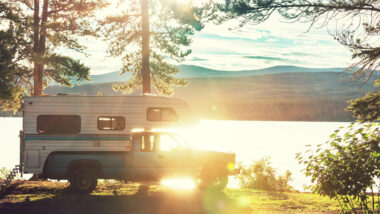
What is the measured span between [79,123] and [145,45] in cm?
770

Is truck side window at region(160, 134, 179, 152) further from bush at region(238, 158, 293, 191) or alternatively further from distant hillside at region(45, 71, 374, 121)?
distant hillside at region(45, 71, 374, 121)

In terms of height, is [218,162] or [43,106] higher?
[43,106]

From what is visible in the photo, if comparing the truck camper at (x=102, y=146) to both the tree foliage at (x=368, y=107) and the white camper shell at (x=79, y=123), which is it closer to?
the white camper shell at (x=79, y=123)

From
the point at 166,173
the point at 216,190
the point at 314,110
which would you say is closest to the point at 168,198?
the point at 166,173

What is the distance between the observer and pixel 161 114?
15.3 m

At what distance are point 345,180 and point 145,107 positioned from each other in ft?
26.8

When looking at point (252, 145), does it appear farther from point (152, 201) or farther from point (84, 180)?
point (152, 201)

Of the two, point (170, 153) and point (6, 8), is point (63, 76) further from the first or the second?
point (170, 153)

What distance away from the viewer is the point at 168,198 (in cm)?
1321

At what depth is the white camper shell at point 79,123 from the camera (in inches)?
568

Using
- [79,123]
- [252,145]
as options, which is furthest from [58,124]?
[252,145]

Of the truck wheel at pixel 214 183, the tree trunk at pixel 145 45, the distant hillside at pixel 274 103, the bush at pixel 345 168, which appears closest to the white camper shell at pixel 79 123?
the truck wheel at pixel 214 183

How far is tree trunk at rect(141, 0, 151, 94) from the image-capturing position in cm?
2088

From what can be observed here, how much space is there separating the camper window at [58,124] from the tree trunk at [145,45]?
684cm
